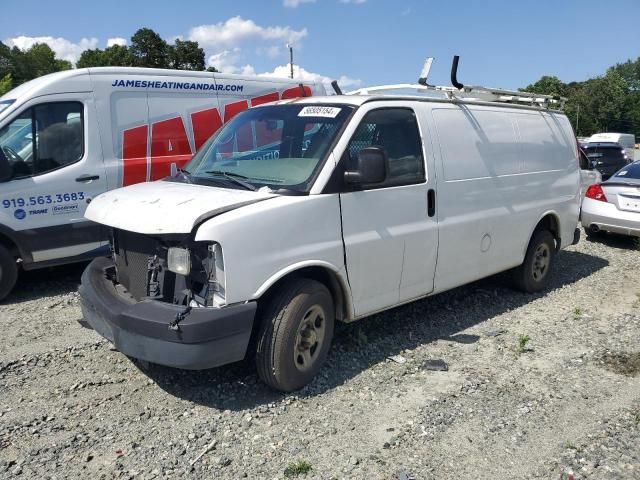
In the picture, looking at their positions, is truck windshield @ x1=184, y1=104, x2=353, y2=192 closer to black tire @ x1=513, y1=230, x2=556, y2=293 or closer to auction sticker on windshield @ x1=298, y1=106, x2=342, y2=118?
auction sticker on windshield @ x1=298, y1=106, x2=342, y2=118

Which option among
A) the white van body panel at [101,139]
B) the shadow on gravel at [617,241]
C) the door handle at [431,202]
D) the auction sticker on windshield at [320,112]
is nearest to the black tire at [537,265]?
the door handle at [431,202]

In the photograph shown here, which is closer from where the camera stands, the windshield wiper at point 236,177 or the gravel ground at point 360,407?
the gravel ground at point 360,407

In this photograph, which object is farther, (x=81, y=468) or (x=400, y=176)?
(x=400, y=176)

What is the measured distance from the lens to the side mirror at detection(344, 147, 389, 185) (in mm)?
3963

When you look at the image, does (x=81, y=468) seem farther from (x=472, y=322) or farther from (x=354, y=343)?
(x=472, y=322)

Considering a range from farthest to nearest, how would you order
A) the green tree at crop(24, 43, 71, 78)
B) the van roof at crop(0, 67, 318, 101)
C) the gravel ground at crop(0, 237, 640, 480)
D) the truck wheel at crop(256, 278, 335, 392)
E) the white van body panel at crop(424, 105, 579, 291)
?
the green tree at crop(24, 43, 71, 78) < the van roof at crop(0, 67, 318, 101) < the white van body panel at crop(424, 105, 579, 291) < the truck wheel at crop(256, 278, 335, 392) < the gravel ground at crop(0, 237, 640, 480)

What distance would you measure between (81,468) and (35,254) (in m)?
3.67

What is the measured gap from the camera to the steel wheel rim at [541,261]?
21.7ft

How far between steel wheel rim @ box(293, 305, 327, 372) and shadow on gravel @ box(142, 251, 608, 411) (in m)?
0.22

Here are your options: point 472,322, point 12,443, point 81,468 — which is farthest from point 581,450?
point 12,443

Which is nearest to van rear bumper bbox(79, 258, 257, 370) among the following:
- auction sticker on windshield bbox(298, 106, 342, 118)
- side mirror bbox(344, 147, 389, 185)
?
side mirror bbox(344, 147, 389, 185)

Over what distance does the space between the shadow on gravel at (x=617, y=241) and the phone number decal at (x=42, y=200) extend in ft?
27.7

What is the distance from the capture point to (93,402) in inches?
154

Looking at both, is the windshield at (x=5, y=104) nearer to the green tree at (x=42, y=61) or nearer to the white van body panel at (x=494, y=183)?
the white van body panel at (x=494, y=183)
